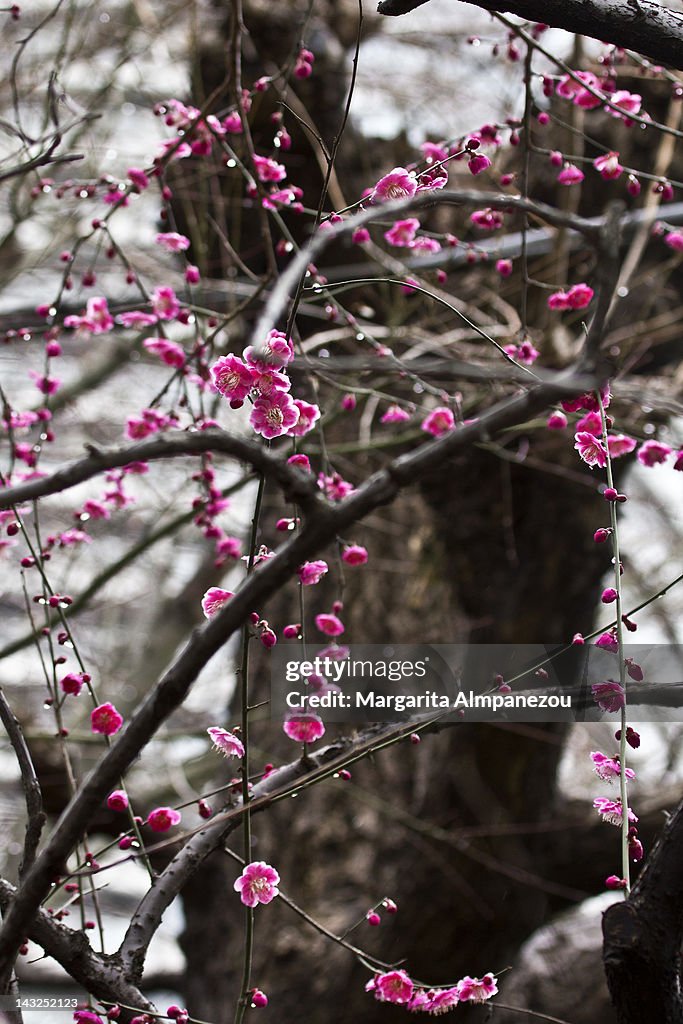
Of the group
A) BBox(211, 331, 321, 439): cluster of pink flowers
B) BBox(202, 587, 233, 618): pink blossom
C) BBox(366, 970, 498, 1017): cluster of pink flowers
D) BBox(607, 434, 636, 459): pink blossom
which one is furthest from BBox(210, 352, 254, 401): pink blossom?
BBox(366, 970, 498, 1017): cluster of pink flowers

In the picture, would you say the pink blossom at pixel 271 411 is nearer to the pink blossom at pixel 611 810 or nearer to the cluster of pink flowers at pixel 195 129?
the pink blossom at pixel 611 810

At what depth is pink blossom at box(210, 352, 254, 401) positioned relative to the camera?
1006 millimetres

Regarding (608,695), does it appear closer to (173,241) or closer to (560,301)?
(560,301)

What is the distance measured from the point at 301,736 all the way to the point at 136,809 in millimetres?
1771

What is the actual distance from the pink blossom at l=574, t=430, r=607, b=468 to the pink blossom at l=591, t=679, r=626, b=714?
0.26 metres

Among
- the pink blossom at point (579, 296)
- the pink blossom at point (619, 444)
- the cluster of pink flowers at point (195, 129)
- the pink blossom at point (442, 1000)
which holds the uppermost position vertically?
the cluster of pink flowers at point (195, 129)

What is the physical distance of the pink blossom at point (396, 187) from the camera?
1196mm

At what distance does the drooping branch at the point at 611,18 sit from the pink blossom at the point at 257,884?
901mm

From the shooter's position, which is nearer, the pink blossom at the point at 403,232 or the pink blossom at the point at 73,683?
the pink blossom at the point at 73,683

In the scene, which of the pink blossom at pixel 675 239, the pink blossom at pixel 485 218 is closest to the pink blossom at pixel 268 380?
the pink blossom at pixel 485 218

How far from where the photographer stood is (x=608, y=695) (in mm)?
1025

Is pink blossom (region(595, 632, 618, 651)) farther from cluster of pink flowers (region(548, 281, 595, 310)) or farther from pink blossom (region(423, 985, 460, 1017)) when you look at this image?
cluster of pink flowers (region(548, 281, 595, 310))

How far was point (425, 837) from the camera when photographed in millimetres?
2322

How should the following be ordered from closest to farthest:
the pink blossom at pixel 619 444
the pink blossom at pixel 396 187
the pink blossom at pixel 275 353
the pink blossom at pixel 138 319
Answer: the pink blossom at pixel 275 353
the pink blossom at pixel 396 187
the pink blossom at pixel 619 444
the pink blossom at pixel 138 319
